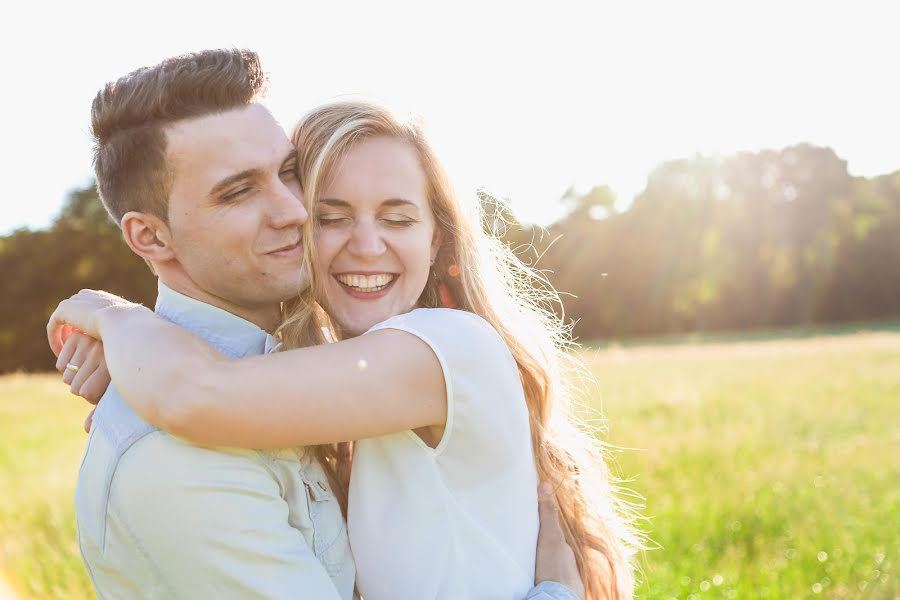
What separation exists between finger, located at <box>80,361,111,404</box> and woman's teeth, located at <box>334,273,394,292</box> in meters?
0.88

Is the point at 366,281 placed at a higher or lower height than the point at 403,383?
higher

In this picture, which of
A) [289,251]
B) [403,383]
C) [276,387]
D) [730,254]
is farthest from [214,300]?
[730,254]

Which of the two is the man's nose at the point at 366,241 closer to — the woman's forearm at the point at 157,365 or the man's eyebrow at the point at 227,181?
the man's eyebrow at the point at 227,181

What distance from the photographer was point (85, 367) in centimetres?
270

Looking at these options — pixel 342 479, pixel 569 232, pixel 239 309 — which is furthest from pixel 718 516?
pixel 569 232

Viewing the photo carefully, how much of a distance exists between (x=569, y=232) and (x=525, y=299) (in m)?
41.1

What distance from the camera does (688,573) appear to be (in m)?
5.36

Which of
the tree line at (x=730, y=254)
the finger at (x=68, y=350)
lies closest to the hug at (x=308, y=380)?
the finger at (x=68, y=350)

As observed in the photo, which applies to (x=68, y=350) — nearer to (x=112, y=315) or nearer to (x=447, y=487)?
(x=112, y=315)

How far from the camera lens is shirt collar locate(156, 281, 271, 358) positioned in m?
2.75

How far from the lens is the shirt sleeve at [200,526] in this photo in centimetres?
215

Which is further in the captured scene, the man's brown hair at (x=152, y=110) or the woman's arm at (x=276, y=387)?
the man's brown hair at (x=152, y=110)

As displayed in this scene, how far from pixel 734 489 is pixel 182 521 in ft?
17.5

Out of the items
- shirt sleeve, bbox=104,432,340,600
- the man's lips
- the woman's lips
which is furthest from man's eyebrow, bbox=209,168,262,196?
shirt sleeve, bbox=104,432,340,600
